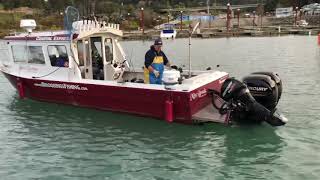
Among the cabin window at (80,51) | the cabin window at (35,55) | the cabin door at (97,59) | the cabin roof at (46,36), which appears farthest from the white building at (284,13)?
the cabin window at (80,51)

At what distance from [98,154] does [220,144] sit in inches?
121

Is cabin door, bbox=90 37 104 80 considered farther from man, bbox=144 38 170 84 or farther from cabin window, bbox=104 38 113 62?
man, bbox=144 38 170 84

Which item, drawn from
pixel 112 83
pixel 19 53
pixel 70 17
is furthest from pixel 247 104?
pixel 19 53

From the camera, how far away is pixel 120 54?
1541 cm

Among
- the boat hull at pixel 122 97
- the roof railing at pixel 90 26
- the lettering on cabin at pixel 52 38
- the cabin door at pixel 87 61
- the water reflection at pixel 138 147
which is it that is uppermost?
the roof railing at pixel 90 26

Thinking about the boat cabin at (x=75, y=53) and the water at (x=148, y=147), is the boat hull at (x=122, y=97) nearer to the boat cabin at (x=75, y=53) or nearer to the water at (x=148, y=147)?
the water at (x=148, y=147)

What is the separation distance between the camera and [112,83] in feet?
41.7

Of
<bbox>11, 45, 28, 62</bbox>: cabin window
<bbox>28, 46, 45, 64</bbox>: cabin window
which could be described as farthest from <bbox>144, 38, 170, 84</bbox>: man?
<bbox>11, 45, 28, 62</bbox>: cabin window

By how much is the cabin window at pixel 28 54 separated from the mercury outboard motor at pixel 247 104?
7180mm

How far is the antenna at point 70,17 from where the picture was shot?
14.4 metres

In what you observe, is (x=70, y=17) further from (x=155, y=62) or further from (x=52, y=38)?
(x=155, y=62)

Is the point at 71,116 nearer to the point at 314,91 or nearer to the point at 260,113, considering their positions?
the point at 260,113

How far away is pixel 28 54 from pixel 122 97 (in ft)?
15.7

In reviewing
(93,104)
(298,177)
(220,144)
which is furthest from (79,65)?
(298,177)
